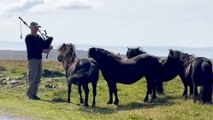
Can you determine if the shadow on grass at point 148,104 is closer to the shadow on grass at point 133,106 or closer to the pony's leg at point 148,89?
the shadow on grass at point 133,106

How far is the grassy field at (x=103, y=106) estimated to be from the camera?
16859 mm

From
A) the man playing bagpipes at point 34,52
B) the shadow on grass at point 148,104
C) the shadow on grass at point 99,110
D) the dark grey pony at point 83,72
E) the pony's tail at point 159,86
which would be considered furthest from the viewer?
the pony's tail at point 159,86

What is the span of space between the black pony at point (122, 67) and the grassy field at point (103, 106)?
858mm

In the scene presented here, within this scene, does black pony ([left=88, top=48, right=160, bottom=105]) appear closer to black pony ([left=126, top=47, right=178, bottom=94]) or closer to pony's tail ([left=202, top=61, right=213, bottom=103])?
black pony ([left=126, top=47, right=178, bottom=94])

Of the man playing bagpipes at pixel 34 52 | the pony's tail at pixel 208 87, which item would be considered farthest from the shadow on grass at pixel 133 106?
the man playing bagpipes at pixel 34 52

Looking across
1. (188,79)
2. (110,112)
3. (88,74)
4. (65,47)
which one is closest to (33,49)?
(65,47)

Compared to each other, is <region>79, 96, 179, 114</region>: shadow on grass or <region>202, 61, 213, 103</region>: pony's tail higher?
<region>202, 61, 213, 103</region>: pony's tail

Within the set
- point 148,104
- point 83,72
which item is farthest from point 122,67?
point 83,72

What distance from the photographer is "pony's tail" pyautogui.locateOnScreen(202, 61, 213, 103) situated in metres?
19.7

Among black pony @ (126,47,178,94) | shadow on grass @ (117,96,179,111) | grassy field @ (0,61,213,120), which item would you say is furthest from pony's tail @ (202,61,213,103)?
black pony @ (126,47,178,94)

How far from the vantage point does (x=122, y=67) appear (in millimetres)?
21594

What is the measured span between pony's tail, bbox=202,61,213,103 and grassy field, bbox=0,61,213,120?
23.5 inches

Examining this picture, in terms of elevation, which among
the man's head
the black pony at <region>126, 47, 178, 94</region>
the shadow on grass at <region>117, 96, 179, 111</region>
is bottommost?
the shadow on grass at <region>117, 96, 179, 111</region>

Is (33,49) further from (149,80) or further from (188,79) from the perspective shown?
(188,79)
